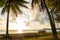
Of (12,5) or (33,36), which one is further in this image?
(12,5)

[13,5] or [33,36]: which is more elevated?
[13,5]

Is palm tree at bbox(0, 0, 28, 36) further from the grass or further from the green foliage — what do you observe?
the grass

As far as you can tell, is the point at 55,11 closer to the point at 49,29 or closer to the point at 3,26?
the point at 49,29

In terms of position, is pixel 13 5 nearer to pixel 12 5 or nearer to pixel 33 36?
pixel 12 5

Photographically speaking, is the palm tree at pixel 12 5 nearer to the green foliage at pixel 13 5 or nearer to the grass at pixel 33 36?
the green foliage at pixel 13 5

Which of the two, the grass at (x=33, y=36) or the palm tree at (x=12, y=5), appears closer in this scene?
the grass at (x=33, y=36)

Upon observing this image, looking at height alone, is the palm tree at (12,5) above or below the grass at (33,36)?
above

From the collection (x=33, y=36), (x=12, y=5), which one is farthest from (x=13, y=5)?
→ (x=33, y=36)

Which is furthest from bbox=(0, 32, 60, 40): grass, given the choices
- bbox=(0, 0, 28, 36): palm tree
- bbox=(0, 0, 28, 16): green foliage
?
bbox=(0, 0, 28, 16): green foliage

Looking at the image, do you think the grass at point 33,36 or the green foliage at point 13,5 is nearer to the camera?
the grass at point 33,36

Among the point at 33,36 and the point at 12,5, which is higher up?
the point at 12,5

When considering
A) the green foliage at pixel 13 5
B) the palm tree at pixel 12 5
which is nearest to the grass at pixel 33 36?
the palm tree at pixel 12 5

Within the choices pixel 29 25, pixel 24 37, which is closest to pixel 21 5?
pixel 29 25

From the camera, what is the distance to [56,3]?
496 cm
